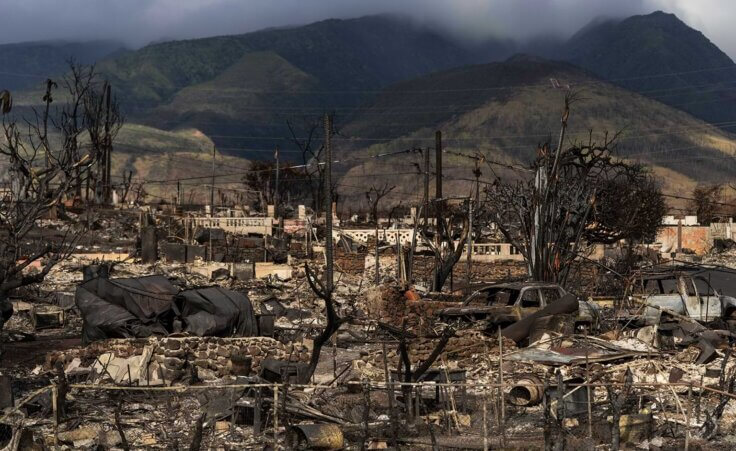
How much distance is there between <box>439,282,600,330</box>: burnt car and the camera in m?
20.3

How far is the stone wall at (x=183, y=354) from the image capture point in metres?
17.8

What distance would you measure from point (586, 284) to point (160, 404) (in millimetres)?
18821

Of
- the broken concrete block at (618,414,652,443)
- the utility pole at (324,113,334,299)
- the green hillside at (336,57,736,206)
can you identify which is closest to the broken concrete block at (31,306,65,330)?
the utility pole at (324,113,334,299)

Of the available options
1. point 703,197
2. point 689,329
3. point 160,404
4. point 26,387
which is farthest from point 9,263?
point 703,197

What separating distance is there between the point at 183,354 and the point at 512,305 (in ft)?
21.6

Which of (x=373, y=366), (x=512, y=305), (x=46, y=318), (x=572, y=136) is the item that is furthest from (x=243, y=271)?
(x=572, y=136)

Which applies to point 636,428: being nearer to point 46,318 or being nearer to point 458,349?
point 458,349

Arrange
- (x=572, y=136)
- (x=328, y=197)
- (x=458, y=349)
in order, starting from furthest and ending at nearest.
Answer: (x=572, y=136)
(x=328, y=197)
(x=458, y=349)

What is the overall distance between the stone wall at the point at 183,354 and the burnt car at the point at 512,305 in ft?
11.6

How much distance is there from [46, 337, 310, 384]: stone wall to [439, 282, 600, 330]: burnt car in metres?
3.53

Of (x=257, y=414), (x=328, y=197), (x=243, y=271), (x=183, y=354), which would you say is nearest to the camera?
(x=257, y=414)

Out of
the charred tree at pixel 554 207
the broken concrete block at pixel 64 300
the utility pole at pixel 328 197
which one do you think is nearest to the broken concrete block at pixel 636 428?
the charred tree at pixel 554 207

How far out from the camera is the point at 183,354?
18172mm

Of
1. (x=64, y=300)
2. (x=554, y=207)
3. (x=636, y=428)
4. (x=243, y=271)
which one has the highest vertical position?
(x=554, y=207)
